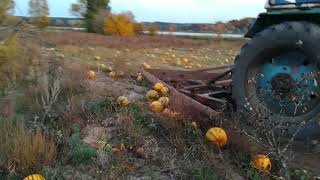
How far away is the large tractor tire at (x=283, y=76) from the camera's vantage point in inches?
238

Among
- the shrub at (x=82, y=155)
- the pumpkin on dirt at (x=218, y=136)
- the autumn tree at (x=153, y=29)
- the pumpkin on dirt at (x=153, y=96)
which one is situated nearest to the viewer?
the shrub at (x=82, y=155)

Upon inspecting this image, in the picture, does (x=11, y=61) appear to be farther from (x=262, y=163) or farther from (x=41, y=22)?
(x=262, y=163)

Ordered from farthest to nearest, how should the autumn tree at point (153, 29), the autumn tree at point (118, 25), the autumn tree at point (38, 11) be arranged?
1. the autumn tree at point (153, 29)
2. the autumn tree at point (118, 25)
3. the autumn tree at point (38, 11)

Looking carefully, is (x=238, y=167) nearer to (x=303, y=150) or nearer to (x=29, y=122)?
(x=303, y=150)

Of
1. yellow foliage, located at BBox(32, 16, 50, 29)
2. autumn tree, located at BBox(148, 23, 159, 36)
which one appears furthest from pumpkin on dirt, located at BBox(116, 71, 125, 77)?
autumn tree, located at BBox(148, 23, 159, 36)

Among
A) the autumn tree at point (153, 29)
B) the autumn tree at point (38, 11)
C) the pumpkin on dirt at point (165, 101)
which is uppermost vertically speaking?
the autumn tree at point (38, 11)

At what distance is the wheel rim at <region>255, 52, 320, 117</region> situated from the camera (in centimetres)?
619

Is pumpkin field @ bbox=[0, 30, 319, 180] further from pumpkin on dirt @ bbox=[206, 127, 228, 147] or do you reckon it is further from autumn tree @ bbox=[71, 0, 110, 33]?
autumn tree @ bbox=[71, 0, 110, 33]

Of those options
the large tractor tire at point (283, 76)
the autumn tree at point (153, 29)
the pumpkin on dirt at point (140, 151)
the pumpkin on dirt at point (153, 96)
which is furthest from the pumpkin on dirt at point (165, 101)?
the autumn tree at point (153, 29)

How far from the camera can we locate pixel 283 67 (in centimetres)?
653

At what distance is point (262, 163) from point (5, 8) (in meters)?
3.87

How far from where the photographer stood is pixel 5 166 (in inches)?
208

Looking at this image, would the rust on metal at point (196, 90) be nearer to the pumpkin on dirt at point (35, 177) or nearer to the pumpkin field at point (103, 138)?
the pumpkin field at point (103, 138)

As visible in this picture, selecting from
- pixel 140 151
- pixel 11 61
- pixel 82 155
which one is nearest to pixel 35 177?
→ pixel 82 155
